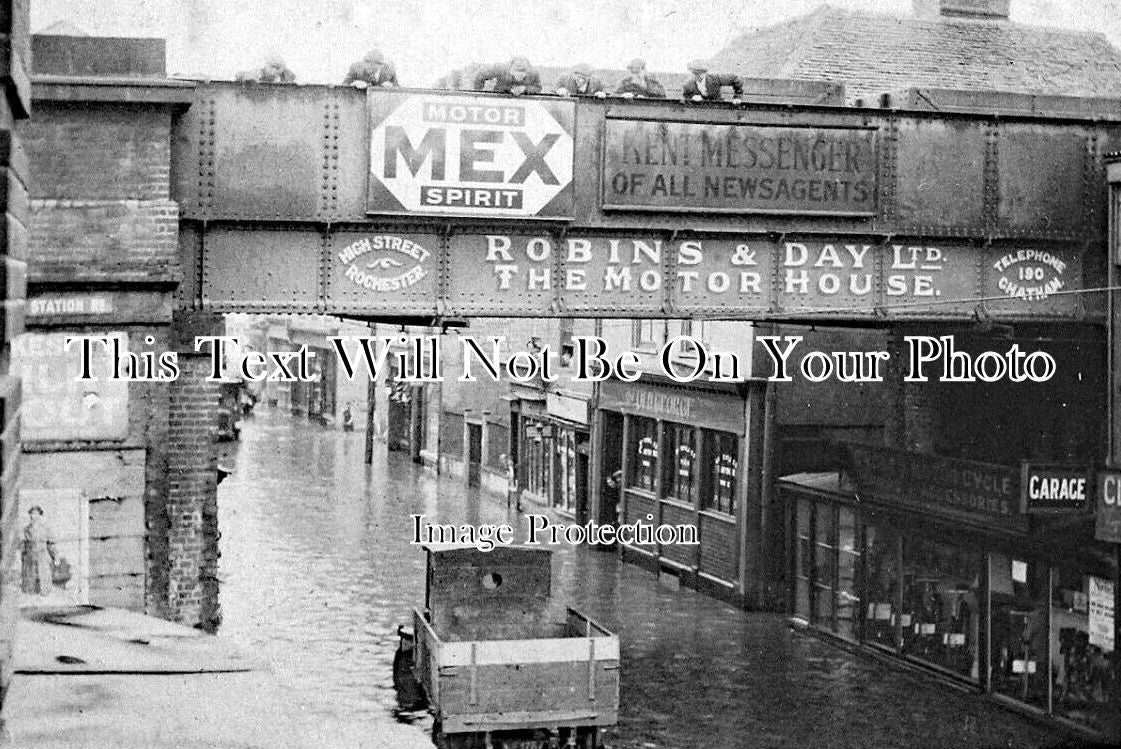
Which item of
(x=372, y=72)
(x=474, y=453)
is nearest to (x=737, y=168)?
(x=372, y=72)

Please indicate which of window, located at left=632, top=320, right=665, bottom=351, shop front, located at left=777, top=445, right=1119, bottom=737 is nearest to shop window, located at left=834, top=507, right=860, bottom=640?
shop front, located at left=777, top=445, right=1119, bottom=737

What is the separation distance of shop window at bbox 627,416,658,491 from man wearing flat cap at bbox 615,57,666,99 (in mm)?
13192

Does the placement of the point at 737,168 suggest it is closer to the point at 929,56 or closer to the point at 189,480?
the point at 189,480

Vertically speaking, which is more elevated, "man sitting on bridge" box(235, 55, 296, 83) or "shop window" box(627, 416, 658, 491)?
"man sitting on bridge" box(235, 55, 296, 83)

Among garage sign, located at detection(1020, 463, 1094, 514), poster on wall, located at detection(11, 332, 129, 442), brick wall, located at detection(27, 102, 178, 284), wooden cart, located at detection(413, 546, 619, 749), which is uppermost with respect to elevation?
brick wall, located at detection(27, 102, 178, 284)

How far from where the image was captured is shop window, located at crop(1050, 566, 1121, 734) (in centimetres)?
1698

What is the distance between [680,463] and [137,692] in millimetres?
23918

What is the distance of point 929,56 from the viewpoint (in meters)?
33.1

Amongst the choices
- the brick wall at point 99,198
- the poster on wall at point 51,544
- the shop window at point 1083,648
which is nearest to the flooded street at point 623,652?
the shop window at point 1083,648

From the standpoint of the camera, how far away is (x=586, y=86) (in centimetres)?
1705

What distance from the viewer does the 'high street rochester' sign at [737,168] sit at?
55.3 ft

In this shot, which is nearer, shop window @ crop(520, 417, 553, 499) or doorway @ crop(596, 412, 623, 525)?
doorway @ crop(596, 412, 623, 525)

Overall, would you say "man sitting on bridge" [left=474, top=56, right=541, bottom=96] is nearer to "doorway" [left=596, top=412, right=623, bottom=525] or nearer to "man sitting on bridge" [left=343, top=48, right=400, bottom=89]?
"man sitting on bridge" [left=343, top=48, right=400, bottom=89]

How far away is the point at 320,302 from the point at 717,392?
1220cm
